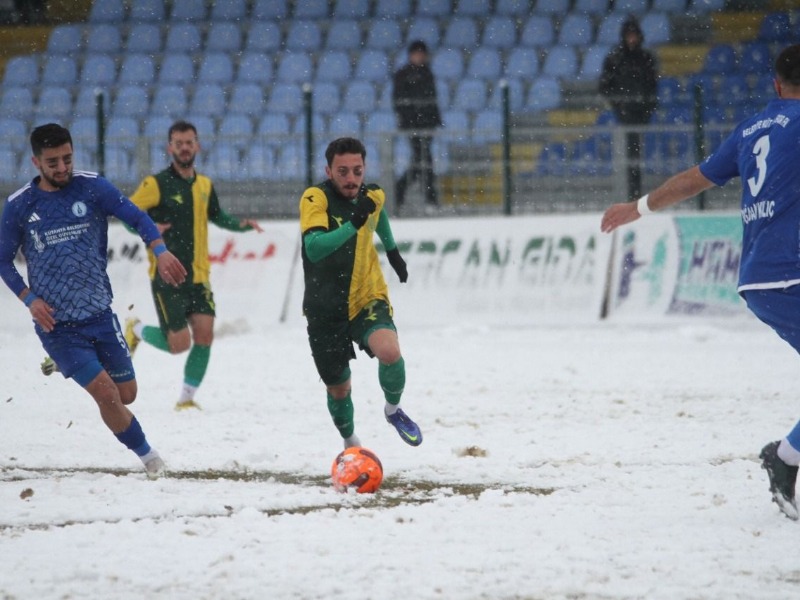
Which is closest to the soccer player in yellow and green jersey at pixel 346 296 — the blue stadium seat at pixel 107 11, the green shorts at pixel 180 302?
the green shorts at pixel 180 302

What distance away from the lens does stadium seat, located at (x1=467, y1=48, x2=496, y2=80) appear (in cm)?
1966

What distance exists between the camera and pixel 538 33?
2036 cm

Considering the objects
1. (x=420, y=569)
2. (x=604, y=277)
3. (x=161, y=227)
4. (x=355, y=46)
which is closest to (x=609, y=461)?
(x=420, y=569)

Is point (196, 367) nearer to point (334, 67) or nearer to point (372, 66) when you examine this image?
point (372, 66)

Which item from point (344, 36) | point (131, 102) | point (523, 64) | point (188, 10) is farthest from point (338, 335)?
point (188, 10)

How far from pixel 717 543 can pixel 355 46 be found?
643 inches

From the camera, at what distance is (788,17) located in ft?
65.0

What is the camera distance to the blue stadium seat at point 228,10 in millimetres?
21703

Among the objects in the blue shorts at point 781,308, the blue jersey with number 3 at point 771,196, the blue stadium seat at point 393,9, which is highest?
the blue stadium seat at point 393,9

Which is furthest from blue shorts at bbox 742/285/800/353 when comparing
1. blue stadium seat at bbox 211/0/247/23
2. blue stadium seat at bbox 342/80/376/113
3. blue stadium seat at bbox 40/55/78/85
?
blue stadium seat at bbox 211/0/247/23

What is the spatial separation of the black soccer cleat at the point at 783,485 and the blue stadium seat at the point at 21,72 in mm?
17474

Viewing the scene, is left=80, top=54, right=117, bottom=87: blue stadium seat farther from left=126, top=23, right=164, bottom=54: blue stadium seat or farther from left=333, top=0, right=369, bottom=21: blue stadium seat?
left=333, top=0, right=369, bottom=21: blue stadium seat

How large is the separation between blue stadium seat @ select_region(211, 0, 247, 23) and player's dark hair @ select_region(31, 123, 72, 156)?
15266mm

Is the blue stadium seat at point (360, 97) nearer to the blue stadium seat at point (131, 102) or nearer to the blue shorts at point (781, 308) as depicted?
the blue stadium seat at point (131, 102)
